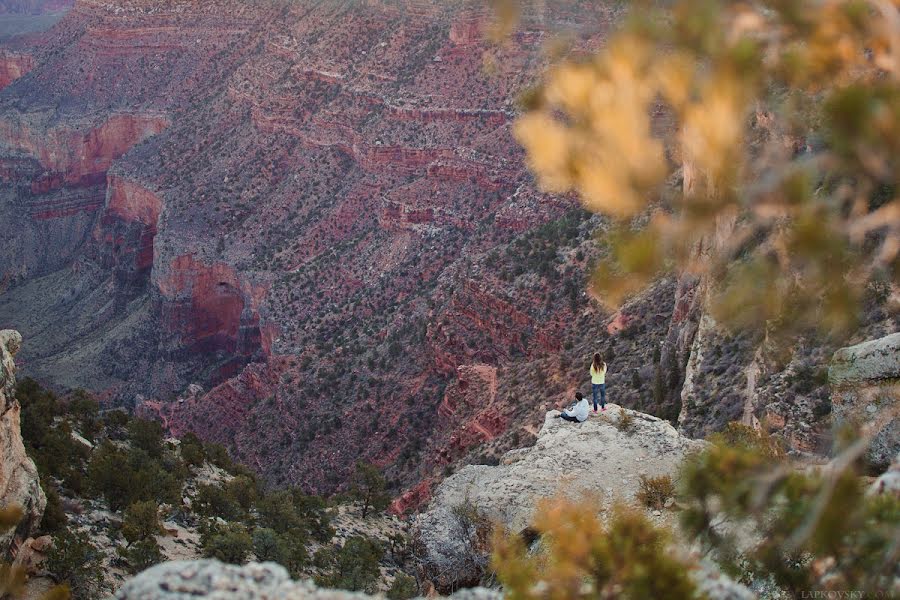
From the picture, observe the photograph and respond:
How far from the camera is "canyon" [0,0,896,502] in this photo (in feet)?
87.4

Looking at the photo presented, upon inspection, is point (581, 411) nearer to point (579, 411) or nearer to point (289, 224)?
point (579, 411)

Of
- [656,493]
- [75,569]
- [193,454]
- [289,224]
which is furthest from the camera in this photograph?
[289,224]

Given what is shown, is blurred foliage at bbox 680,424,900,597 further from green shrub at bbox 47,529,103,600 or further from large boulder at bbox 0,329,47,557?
green shrub at bbox 47,529,103,600

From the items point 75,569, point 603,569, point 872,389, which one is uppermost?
point 603,569

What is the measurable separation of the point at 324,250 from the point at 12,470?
32457mm

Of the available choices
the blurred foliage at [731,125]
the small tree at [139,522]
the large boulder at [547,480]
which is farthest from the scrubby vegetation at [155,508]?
the blurred foliage at [731,125]

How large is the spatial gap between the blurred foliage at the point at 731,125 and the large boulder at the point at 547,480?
8095mm

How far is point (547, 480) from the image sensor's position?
16.8 m

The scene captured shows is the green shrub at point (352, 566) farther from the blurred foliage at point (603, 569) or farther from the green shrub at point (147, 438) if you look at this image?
the blurred foliage at point (603, 569)

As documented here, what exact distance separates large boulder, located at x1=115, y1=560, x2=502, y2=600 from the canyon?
9.38m

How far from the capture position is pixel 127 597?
8.42 metres

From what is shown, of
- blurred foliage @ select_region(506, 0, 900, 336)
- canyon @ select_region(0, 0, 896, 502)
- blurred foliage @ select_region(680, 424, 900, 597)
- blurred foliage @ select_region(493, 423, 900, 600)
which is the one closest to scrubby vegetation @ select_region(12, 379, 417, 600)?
canyon @ select_region(0, 0, 896, 502)

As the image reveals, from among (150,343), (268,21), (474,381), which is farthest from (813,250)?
(268,21)

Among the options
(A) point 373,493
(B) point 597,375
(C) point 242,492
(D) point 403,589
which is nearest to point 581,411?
(B) point 597,375
